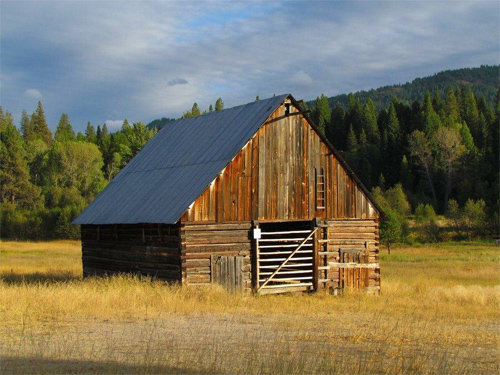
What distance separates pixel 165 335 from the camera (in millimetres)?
14359

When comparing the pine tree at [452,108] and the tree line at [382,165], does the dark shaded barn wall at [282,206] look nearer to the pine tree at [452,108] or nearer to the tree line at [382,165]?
the tree line at [382,165]

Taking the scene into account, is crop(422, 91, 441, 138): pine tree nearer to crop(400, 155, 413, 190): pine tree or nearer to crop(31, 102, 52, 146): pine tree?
crop(400, 155, 413, 190): pine tree

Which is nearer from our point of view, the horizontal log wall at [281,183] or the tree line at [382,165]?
the horizontal log wall at [281,183]

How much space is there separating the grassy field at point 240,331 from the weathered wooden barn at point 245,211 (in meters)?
1.13

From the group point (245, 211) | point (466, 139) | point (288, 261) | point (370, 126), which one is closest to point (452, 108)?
point (370, 126)

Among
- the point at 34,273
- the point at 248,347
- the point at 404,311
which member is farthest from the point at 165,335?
the point at 34,273

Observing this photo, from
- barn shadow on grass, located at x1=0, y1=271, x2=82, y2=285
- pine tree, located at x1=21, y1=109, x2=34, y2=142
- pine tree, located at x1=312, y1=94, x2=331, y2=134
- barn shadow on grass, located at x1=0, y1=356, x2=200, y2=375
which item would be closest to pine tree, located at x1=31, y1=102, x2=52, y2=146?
pine tree, located at x1=21, y1=109, x2=34, y2=142

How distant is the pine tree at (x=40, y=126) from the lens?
5835 inches

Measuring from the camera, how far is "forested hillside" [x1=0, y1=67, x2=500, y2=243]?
73938 mm

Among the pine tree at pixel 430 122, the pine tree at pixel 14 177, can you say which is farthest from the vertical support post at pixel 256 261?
the pine tree at pixel 430 122

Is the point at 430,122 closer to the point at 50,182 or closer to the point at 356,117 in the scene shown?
the point at 356,117

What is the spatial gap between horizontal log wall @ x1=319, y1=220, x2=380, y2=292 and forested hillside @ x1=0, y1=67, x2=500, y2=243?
105 feet

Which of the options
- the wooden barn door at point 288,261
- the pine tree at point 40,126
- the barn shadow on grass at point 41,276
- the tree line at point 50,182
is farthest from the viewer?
the pine tree at point 40,126

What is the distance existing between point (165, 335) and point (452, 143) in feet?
299
